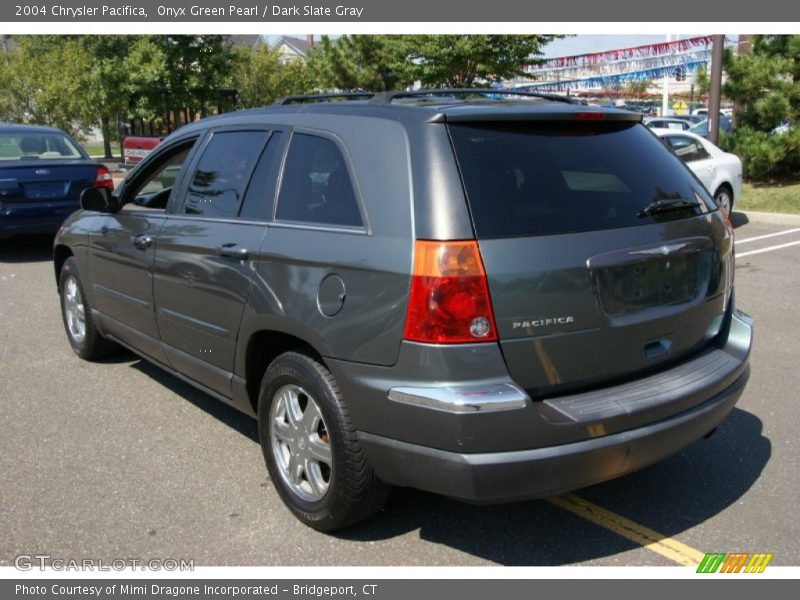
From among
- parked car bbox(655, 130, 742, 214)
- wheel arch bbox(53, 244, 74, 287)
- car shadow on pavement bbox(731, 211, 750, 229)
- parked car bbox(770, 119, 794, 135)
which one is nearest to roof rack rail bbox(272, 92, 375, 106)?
wheel arch bbox(53, 244, 74, 287)

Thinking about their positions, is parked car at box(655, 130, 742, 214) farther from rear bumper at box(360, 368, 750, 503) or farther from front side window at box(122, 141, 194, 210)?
rear bumper at box(360, 368, 750, 503)

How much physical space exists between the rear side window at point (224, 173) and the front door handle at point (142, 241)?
1.12ft

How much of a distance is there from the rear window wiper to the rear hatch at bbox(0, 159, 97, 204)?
835 cm

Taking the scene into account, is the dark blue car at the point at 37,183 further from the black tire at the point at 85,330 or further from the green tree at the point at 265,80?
the green tree at the point at 265,80

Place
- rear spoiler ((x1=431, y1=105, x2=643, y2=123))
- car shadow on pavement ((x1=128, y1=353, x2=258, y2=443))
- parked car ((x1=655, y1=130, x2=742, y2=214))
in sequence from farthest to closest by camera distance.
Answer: parked car ((x1=655, y1=130, x2=742, y2=214)) < car shadow on pavement ((x1=128, y1=353, x2=258, y2=443)) < rear spoiler ((x1=431, y1=105, x2=643, y2=123))

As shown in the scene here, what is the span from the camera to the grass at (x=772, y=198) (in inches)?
524

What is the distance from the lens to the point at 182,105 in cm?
2548

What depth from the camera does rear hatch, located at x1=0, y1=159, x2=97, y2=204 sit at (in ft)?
30.9

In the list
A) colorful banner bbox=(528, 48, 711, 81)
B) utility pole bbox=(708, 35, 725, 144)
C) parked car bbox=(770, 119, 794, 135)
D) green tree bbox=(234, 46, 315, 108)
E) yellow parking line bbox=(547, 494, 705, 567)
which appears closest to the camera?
yellow parking line bbox=(547, 494, 705, 567)

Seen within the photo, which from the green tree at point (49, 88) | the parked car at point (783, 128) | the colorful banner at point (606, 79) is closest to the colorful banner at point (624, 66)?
the colorful banner at point (606, 79)

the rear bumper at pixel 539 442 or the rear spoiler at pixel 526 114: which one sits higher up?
the rear spoiler at pixel 526 114

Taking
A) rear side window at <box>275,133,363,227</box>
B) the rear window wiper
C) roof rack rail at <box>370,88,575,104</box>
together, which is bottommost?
the rear window wiper

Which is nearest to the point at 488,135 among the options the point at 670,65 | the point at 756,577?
Result: the point at 756,577

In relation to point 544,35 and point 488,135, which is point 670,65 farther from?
point 488,135
